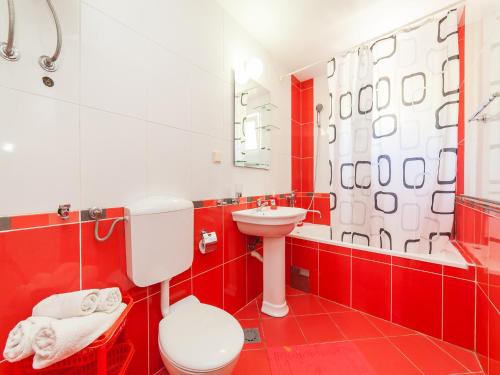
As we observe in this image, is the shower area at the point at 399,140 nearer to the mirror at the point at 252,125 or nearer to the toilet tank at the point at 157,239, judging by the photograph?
the mirror at the point at 252,125

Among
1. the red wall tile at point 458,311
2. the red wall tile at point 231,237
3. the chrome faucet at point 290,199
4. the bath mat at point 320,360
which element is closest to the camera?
the bath mat at point 320,360

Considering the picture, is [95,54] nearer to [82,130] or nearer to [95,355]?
[82,130]

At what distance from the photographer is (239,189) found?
5.67ft

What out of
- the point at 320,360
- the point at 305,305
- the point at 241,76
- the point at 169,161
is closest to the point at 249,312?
the point at 305,305

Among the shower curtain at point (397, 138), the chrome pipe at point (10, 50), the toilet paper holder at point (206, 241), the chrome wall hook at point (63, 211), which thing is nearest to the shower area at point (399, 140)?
the shower curtain at point (397, 138)

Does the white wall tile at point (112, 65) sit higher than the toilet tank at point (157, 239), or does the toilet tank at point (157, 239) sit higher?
the white wall tile at point (112, 65)

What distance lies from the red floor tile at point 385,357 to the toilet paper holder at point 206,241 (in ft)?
3.81

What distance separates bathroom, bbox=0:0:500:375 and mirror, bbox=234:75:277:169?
19 millimetres

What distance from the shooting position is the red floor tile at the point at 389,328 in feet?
4.98

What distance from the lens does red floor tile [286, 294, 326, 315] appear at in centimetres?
178

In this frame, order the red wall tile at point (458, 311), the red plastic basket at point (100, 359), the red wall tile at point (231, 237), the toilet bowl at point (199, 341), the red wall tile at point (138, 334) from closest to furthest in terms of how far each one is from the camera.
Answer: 1. the red plastic basket at point (100, 359)
2. the toilet bowl at point (199, 341)
3. the red wall tile at point (138, 334)
4. the red wall tile at point (458, 311)
5. the red wall tile at point (231, 237)

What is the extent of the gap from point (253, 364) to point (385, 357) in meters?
0.81

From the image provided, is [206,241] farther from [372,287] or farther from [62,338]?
[372,287]

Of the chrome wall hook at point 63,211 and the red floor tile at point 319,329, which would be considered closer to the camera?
the chrome wall hook at point 63,211
